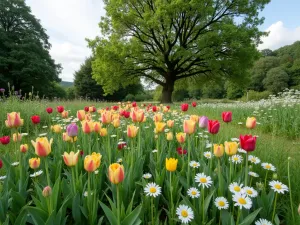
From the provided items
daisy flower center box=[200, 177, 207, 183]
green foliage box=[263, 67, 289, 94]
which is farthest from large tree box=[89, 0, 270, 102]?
green foliage box=[263, 67, 289, 94]

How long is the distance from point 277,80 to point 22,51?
42.6 m

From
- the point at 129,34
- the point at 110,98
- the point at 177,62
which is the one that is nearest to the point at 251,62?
the point at 177,62

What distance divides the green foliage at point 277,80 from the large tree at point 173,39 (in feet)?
99.6

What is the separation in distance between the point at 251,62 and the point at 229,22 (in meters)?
3.33

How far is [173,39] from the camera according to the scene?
18.3 meters

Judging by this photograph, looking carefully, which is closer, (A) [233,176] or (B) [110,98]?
(A) [233,176]

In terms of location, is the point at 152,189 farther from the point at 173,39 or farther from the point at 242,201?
the point at 173,39

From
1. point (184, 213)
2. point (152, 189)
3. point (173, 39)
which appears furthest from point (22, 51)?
point (184, 213)

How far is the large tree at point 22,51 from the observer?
947 inches

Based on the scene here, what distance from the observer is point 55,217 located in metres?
1.28

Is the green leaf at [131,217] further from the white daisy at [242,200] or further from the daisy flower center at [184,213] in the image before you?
the white daisy at [242,200]

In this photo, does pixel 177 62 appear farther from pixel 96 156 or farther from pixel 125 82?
pixel 96 156

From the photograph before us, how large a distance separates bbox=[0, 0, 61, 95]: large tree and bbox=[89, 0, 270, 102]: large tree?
9710mm

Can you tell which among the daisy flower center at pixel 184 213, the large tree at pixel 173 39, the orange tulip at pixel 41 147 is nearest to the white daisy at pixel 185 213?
the daisy flower center at pixel 184 213
